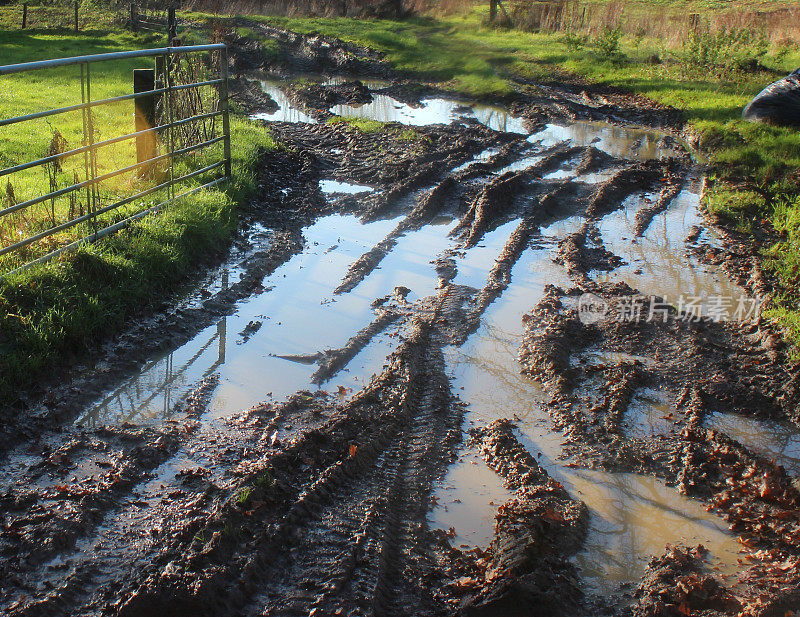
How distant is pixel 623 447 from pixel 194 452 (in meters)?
2.85

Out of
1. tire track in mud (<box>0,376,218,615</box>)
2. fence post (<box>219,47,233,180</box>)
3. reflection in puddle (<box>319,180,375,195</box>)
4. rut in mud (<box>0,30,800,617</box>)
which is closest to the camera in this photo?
tire track in mud (<box>0,376,218,615</box>)

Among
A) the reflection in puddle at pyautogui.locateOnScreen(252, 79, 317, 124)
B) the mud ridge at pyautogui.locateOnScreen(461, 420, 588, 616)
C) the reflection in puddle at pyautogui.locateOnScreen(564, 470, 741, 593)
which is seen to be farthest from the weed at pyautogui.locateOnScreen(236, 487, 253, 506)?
the reflection in puddle at pyautogui.locateOnScreen(252, 79, 317, 124)

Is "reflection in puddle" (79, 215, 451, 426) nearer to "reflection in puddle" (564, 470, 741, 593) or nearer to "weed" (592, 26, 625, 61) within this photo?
"reflection in puddle" (564, 470, 741, 593)

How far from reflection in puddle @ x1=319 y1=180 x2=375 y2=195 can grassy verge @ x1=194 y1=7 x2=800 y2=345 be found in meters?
4.91

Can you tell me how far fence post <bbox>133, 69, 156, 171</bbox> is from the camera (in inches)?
311

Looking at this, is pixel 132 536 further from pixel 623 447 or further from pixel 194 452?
pixel 623 447

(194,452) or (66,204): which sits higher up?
(66,204)

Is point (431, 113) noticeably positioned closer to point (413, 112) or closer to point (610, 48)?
point (413, 112)

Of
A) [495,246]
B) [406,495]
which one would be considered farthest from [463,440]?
[495,246]

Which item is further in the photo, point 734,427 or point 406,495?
point 734,427

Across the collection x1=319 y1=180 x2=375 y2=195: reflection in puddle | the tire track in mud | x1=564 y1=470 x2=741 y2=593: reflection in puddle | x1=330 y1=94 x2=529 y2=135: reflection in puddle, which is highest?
x1=330 y1=94 x2=529 y2=135: reflection in puddle

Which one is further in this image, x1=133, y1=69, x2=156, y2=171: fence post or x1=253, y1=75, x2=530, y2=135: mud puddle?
x1=253, y1=75, x2=530, y2=135: mud puddle

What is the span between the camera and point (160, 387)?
5.28 metres

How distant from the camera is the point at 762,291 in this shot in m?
7.41
